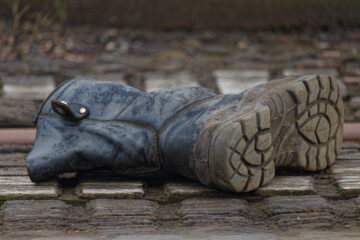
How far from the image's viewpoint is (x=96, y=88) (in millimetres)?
2041

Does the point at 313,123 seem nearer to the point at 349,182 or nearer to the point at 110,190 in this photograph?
the point at 349,182

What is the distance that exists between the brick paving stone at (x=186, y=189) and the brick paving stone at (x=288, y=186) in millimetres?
149

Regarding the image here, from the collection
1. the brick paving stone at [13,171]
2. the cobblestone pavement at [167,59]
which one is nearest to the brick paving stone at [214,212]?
the brick paving stone at [13,171]

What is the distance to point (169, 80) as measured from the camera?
3674 mm

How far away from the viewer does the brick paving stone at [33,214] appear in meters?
1.62

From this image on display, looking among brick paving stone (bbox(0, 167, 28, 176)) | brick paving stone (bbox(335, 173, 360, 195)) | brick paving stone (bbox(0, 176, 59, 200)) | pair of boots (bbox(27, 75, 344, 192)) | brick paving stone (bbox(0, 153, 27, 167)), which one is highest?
pair of boots (bbox(27, 75, 344, 192))

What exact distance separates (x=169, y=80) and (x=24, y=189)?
6.16 feet

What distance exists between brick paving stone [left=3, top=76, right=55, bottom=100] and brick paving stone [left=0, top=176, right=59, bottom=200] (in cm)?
133

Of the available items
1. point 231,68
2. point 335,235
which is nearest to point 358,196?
point 335,235

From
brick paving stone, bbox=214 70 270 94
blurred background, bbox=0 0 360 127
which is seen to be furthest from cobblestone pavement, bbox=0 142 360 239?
blurred background, bbox=0 0 360 127

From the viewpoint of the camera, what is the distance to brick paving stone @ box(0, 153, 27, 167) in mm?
2221

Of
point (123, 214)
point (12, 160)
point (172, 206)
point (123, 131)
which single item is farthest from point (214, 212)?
point (12, 160)

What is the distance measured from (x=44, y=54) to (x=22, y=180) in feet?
7.47

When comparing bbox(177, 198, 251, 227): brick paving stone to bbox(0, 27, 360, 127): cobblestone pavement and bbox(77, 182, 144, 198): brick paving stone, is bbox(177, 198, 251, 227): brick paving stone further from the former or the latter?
bbox(0, 27, 360, 127): cobblestone pavement
